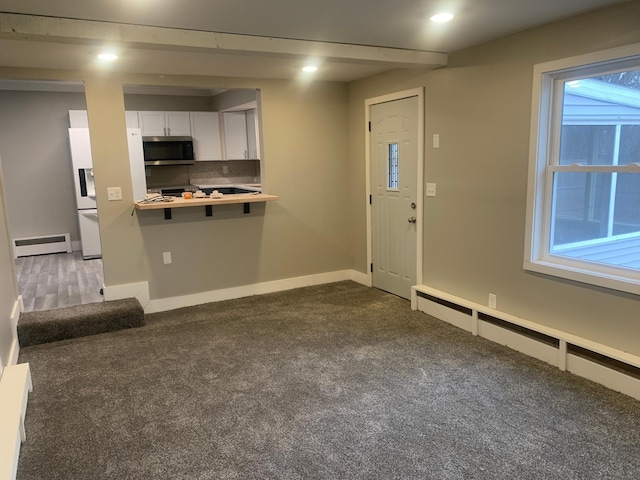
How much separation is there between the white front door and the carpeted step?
2.44 metres

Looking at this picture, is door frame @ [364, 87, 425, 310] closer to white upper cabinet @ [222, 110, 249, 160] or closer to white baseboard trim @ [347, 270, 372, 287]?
white baseboard trim @ [347, 270, 372, 287]

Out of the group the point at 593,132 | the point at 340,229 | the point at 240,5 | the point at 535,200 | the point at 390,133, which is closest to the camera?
the point at 240,5

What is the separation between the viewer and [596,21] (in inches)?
108

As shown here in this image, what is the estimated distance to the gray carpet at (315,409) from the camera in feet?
7.23

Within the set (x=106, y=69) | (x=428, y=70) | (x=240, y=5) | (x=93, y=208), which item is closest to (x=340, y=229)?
(x=428, y=70)

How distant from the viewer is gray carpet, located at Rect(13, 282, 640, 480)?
2.21 metres

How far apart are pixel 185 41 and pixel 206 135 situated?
4.38 metres

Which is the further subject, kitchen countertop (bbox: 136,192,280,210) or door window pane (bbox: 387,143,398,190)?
door window pane (bbox: 387,143,398,190)

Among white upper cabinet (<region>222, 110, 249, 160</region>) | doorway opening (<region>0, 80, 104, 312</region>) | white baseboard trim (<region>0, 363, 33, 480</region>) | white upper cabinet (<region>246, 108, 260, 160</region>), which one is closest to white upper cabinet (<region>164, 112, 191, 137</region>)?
white upper cabinet (<region>222, 110, 249, 160</region>)

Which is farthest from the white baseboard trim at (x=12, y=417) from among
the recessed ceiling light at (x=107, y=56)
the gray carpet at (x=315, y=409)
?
the recessed ceiling light at (x=107, y=56)

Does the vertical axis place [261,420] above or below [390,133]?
below

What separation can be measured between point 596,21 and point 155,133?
5788mm

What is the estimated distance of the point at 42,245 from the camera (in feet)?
22.8

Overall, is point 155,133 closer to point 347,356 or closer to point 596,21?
point 347,356
